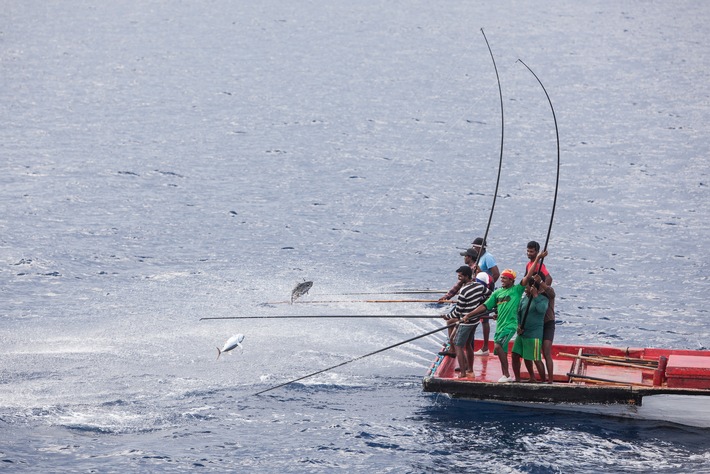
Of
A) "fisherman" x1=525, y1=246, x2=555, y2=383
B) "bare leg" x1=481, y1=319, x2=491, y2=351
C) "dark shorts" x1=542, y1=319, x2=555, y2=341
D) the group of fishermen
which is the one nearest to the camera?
"fisherman" x1=525, y1=246, x2=555, y2=383

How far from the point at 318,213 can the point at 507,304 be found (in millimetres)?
14131

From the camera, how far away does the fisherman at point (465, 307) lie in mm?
15281

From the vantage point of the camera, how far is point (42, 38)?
49000mm

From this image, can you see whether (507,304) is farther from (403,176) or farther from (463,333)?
(403,176)

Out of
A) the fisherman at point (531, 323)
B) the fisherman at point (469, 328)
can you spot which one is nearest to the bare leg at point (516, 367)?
the fisherman at point (531, 323)

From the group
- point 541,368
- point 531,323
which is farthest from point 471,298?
point 541,368

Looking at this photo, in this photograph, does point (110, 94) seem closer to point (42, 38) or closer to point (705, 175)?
point (42, 38)

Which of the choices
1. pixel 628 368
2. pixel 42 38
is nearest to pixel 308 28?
pixel 42 38

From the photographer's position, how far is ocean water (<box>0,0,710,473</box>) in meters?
15.7

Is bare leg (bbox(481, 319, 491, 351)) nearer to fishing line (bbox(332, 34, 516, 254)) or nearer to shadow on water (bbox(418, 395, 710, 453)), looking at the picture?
shadow on water (bbox(418, 395, 710, 453))

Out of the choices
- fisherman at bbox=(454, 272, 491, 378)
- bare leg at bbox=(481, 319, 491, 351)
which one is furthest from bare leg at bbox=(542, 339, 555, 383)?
bare leg at bbox=(481, 319, 491, 351)

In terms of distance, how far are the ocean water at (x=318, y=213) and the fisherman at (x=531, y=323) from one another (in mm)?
1255

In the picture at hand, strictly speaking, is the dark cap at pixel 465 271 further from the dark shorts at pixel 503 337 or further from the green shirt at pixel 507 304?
the dark shorts at pixel 503 337

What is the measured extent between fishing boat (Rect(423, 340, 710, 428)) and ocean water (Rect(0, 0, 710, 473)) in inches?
12.7
